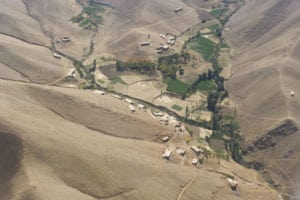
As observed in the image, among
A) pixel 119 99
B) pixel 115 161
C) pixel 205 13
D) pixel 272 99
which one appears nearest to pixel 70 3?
pixel 205 13

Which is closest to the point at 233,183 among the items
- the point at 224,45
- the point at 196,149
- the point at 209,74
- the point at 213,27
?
the point at 196,149

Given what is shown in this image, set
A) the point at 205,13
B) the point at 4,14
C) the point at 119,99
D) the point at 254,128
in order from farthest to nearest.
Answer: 1. the point at 205,13
2. the point at 4,14
3. the point at 119,99
4. the point at 254,128

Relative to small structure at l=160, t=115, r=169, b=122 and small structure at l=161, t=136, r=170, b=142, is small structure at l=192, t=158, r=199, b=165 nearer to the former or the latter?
small structure at l=161, t=136, r=170, b=142

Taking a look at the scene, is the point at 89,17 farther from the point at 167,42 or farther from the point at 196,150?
the point at 196,150

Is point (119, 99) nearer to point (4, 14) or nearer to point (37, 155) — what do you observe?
point (37, 155)

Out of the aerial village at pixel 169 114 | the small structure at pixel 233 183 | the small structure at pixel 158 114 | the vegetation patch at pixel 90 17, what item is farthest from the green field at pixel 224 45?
the small structure at pixel 233 183

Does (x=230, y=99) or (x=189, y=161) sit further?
(x=230, y=99)
